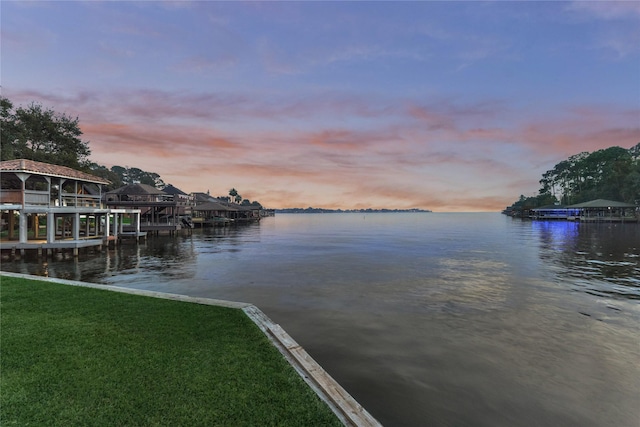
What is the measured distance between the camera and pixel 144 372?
5516mm

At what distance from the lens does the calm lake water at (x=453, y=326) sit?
6297 mm

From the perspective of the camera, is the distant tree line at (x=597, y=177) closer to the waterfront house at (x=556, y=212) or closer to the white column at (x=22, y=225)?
the waterfront house at (x=556, y=212)

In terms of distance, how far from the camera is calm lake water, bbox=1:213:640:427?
6297 mm

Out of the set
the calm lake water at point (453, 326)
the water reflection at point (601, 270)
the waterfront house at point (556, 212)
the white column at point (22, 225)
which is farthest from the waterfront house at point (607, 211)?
the white column at point (22, 225)

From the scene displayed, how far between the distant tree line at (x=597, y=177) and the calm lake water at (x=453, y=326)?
96.3m

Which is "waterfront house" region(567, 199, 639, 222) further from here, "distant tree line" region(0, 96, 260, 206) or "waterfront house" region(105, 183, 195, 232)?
"distant tree line" region(0, 96, 260, 206)

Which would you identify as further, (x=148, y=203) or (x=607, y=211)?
(x=607, y=211)

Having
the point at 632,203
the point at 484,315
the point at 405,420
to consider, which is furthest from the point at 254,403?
the point at 632,203

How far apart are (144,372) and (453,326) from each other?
913 centimetres

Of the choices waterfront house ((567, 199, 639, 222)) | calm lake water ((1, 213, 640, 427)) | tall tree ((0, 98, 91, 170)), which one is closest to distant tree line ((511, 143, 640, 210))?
waterfront house ((567, 199, 639, 222))

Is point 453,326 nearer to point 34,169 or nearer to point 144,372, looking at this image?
point 144,372

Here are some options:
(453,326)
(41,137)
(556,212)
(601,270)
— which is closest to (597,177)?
(556,212)

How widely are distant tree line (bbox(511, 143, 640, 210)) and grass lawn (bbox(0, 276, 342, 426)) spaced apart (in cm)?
11112

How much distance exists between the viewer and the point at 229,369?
5.74 m
